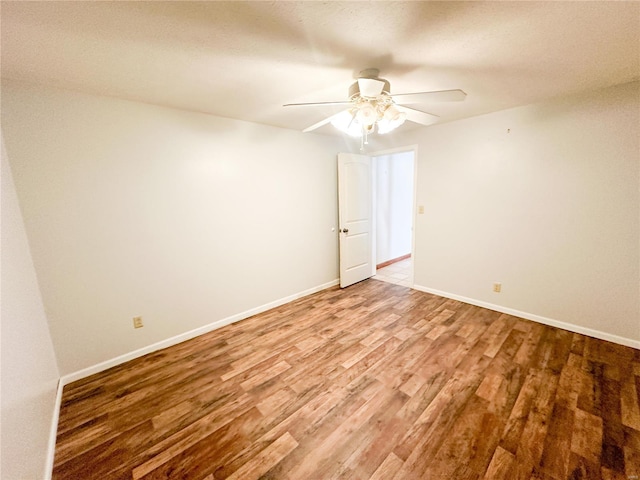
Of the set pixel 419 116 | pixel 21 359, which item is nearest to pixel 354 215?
pixel 419 116

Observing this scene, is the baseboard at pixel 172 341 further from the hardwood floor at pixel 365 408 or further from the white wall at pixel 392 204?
the white wall at pixel 392 204

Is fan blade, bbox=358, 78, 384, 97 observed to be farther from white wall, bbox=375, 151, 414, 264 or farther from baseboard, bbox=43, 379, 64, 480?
white wall, bbox=375, 151, 414, 264

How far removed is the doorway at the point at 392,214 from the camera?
15.3 ft

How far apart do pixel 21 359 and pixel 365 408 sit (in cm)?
197

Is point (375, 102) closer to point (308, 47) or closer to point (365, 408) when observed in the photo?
point (308, 47)

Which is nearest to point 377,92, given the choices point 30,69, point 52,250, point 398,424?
point 398,424

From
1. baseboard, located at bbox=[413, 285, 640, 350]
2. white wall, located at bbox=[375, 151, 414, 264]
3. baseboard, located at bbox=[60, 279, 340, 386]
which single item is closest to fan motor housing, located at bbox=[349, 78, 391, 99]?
baseboard, located at bbox=[60, 279, 340, 386]

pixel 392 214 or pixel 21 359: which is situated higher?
pixel 392 214

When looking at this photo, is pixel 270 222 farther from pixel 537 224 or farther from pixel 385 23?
pixel 537 224

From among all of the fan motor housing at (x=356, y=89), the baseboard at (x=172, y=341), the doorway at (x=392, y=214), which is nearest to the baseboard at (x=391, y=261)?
the doorway at (x=392, y=214)

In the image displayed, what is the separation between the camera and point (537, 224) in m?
2.64

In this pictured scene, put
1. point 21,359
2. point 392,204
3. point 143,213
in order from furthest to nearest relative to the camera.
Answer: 1. point 392,204
2. point 143,213
3. point 21,359

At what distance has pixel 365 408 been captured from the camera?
66.7 inches

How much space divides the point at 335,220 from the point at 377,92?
8.11ft
